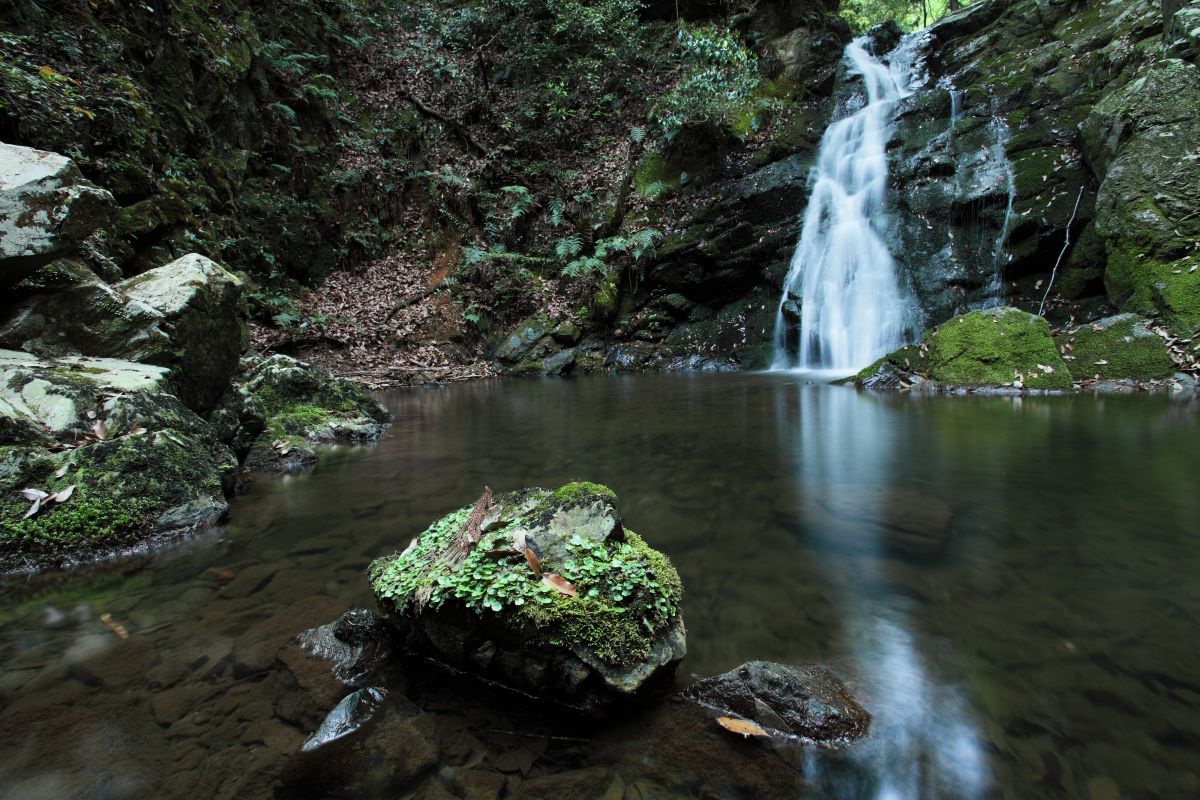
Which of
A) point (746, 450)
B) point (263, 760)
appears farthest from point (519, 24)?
point (263, 760)

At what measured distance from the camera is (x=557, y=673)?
1.90m

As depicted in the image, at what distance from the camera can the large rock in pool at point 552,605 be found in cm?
188

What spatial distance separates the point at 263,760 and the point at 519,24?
23.8m

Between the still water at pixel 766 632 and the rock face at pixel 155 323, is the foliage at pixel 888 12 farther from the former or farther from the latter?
the rock face at pixel 155 323

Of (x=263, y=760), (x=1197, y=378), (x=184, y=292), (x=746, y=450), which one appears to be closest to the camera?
(x=263, y=760)

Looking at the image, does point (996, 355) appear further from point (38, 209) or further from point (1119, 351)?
point (38, 209)

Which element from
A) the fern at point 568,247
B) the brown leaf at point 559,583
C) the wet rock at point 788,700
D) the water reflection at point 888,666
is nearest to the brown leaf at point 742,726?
the wet rock at point 788,700

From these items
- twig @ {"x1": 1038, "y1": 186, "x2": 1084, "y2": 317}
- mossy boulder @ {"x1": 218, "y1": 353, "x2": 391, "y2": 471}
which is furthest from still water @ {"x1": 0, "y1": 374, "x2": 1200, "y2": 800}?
twig @ {"x1": 1038, "y1": 186, "x2": 1084, "y2": 317}

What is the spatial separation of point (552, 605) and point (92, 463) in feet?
11.0

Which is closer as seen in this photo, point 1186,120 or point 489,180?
point 1186,120

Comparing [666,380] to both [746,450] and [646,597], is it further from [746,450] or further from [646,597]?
[646,597]

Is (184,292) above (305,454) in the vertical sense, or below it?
above

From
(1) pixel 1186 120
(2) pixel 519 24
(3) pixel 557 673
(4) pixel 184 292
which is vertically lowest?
(3) pixel 557 673

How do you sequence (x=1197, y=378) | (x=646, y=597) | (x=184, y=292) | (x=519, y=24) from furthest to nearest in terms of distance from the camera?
(x=519, y=24) < (x=1197, y=378) < (x=184, y=292) < (x=646, y=597)
